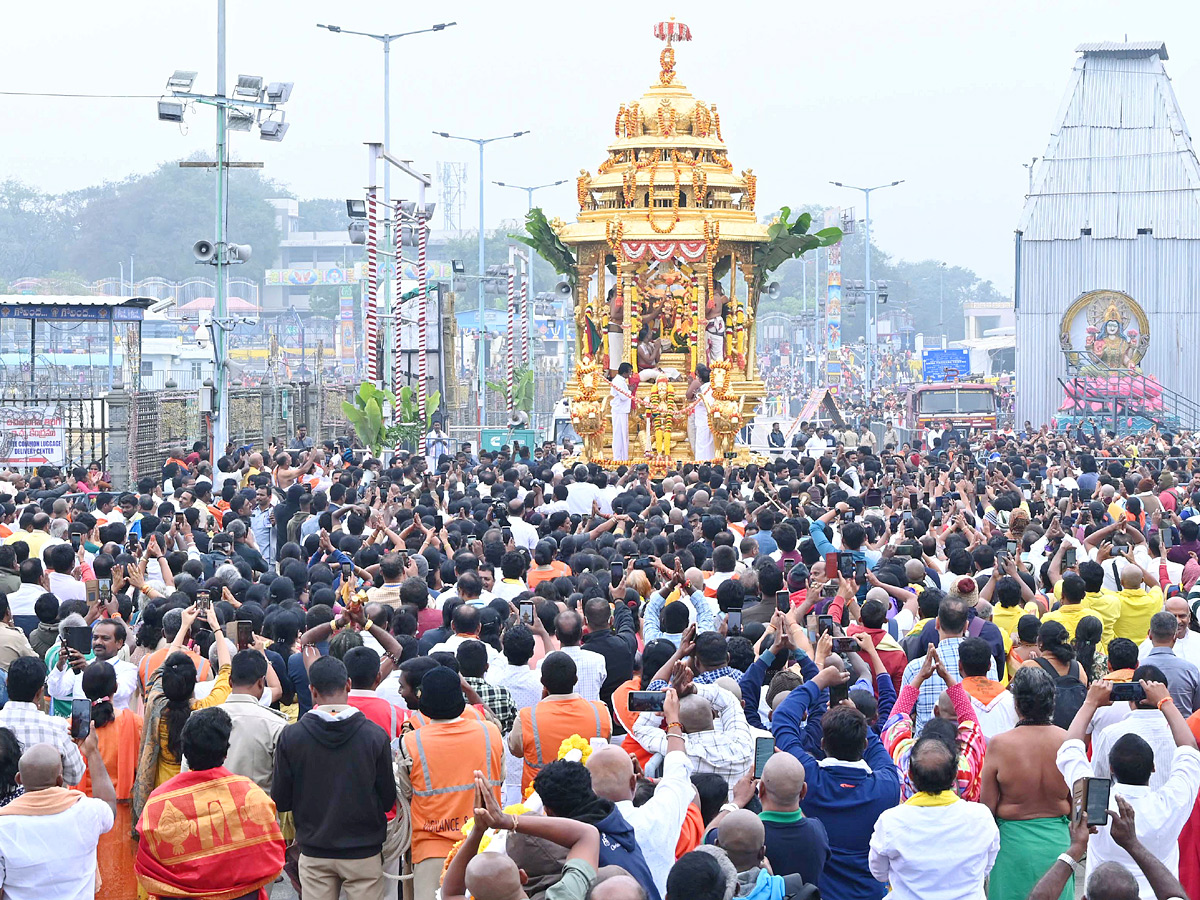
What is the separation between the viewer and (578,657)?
855 centimetres

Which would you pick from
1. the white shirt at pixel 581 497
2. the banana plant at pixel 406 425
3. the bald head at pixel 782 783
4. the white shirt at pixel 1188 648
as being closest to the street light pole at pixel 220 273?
the banana plant at pixel 406 425

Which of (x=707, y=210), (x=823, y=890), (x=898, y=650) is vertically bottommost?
(x=823, y=890)

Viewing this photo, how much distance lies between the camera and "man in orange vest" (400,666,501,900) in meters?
7.23

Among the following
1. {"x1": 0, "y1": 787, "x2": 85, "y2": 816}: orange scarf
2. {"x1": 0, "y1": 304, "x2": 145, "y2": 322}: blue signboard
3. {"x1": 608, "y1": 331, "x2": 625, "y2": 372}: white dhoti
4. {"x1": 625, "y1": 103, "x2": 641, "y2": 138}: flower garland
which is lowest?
{"x1": 0, "y1": 787, "x2": 85, "y2": 816}: orange scarf

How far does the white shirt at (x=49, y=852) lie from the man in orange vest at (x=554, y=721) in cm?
191

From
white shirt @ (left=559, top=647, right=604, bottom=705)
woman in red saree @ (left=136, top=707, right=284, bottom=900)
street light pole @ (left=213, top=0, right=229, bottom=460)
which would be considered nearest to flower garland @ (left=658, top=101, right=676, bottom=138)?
street light pole @ (left=213, top=0, right=229, bottom=460)

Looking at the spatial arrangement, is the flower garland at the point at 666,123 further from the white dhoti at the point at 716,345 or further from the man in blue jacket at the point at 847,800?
the man in blue jacket at the point at 847,800

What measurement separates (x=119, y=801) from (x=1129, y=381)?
41.8 m

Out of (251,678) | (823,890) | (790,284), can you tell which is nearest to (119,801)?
(251,678)

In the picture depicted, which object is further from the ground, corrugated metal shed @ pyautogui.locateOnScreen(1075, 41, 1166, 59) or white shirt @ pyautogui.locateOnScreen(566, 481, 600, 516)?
corrugated metal shed @ pyautogui.locateOnScreen(1075, 41, 1166, 59)

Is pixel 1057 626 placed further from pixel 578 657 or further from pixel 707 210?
pixel 707 210

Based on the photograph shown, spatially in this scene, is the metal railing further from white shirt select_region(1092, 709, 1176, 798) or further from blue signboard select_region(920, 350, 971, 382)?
white shirt select_region(1092, 709, 1176, 798)

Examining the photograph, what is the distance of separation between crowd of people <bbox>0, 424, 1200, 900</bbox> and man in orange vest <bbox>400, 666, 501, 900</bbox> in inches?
0.5

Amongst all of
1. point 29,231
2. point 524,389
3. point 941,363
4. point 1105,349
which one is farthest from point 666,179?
point 29,231
